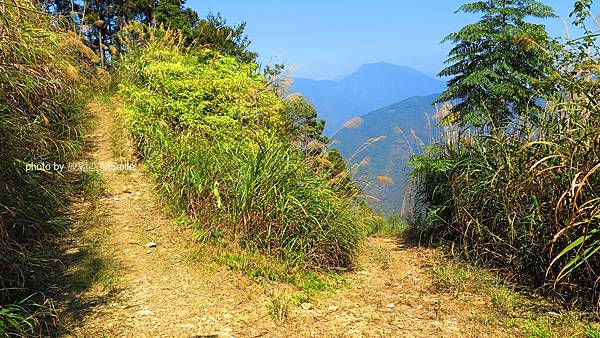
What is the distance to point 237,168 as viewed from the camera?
4949mm

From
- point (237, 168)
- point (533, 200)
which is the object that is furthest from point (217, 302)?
point (533, 200)

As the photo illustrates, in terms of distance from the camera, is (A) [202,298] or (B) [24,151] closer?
(A) [202,298]

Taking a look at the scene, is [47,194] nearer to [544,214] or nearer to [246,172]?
[246,172]

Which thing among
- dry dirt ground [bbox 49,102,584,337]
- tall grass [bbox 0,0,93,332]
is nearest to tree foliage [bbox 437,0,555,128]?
dry dirt ground [bbox 49,102,584,337]

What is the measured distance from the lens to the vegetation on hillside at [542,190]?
352 centimetres

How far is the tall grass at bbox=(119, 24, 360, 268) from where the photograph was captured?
14.5ft

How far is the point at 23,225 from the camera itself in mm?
3590

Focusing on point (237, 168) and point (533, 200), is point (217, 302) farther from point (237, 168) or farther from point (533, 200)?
point (533, 200)

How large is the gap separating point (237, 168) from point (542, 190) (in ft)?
10.0

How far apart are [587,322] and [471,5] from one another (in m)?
7.50

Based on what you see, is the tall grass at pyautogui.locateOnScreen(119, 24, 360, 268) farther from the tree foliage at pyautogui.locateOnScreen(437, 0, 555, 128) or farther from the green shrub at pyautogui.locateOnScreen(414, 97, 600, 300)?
the tree foliage at pyautogui.locateOnScreen(437, 0, 555, 128)

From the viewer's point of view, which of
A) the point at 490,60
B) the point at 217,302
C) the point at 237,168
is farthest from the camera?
the point at 490,60

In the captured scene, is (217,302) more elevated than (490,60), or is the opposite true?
(490,60)

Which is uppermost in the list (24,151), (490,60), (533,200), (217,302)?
(490,60)
